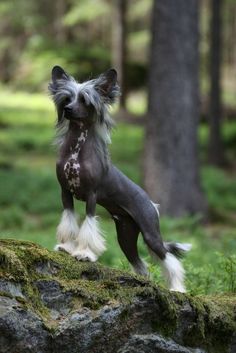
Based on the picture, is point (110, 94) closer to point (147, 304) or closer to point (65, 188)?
point (65, 188)

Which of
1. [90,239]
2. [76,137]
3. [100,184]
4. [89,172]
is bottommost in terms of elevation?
[90,239]

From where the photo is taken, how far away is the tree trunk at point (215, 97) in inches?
872

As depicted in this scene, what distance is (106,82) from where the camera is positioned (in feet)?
15.6

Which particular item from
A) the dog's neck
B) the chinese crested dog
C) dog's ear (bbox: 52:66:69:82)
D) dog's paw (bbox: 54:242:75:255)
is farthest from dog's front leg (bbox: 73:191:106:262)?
dog's ear (bbox: 52:66:69:82)

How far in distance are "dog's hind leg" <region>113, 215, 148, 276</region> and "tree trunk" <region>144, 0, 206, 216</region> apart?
8.59 meters

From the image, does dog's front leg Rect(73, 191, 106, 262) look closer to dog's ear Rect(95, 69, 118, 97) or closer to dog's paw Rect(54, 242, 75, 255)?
dog's paw Rect(54, 242, 75, 255)

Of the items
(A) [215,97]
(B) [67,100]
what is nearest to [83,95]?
(B) [67,100]

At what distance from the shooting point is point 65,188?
478 cm

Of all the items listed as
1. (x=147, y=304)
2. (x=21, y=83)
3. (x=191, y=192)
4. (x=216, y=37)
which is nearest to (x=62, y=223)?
(x=147, y=304)

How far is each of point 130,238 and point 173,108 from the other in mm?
8971

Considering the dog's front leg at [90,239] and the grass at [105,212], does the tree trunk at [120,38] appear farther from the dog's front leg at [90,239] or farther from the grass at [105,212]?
the dog's front leg at [90,239]

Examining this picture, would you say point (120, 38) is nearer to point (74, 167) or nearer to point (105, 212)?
point (105, 212)

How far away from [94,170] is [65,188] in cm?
25

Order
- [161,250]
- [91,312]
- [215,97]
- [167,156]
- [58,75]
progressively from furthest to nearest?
[215,97] < [167,156] < [161,250] < [58,75] < [91,312]
